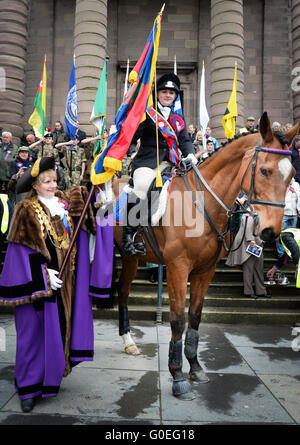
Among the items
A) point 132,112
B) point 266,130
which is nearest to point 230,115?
point 132,112

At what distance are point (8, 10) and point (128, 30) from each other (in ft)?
19.1

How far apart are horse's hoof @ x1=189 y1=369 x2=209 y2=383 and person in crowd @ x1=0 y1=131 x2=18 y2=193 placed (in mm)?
7581

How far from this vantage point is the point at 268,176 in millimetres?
3332

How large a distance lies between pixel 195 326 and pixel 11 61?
52.1ft

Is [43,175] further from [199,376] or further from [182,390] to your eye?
[199,376]

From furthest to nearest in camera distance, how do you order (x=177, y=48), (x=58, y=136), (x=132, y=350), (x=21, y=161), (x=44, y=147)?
(x=177, y=48) → (x=58, y=136) → (x=44, y=147) → (x=21, y=161) → (x=132, y=350)

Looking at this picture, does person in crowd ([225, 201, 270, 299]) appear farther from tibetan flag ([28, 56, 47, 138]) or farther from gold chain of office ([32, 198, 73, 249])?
tibetan flag ([28, 56, 47, 138])

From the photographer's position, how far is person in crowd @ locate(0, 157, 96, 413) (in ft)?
10.8

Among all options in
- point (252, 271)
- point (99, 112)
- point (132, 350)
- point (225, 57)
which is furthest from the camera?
point (225, 57)

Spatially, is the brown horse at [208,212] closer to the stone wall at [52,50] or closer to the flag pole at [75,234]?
the flag pole at [75,234]

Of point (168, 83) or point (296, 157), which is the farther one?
point (296, 157)

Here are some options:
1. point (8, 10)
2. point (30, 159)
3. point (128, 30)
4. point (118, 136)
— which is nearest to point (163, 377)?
point (118, 136)

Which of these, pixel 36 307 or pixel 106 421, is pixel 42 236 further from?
pixel 106 421

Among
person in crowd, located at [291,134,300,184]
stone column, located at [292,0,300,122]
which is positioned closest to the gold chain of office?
person in crowd, located at [291,134,300,184]
